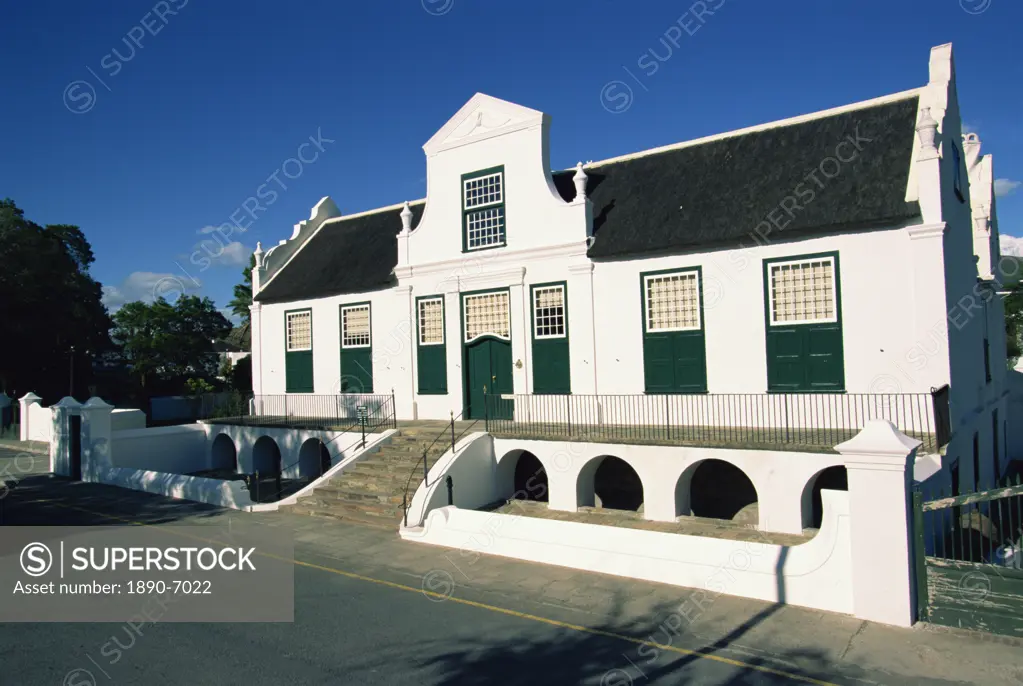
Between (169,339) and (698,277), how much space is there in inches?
1329

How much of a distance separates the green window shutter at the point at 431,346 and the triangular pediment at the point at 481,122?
470cm

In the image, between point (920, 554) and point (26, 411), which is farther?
point (26, 411)

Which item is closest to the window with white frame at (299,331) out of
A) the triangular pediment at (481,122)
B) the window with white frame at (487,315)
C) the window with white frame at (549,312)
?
the window with white frame at (487,315)

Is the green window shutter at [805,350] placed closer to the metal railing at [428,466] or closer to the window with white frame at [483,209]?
Result: the metal railing at [428,466]

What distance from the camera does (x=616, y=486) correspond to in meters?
17.1

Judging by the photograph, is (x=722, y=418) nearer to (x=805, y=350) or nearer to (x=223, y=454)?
(x=805, y=350)

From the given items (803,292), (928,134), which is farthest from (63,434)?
(928,134)

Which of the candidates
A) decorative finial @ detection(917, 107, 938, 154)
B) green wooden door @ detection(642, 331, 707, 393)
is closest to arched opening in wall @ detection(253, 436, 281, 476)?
green wooden door @ detection(642, 331, 707, 393)

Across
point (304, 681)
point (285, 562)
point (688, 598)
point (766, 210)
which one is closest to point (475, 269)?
point (766, 210)

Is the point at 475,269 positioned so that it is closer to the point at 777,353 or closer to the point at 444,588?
the point at 777,353

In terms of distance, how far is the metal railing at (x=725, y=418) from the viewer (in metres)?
13.4

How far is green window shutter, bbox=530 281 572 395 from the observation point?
18250 millimetres

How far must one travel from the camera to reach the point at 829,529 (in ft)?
28.8

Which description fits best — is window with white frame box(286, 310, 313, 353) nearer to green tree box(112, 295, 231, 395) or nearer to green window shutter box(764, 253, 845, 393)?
green window shutter box(764, 253, 845, 393)
